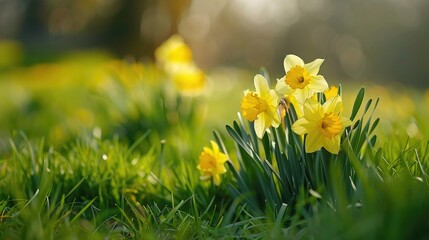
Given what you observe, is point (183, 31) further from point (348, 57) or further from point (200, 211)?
point (348, 57)

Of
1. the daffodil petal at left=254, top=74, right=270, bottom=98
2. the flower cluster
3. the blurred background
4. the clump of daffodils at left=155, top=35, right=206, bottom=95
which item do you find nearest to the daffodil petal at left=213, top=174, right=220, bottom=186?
the flower cluster

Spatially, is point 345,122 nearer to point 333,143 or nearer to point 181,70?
point 333,143

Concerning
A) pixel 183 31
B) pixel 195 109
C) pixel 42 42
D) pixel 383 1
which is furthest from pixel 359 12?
pixel 195 109

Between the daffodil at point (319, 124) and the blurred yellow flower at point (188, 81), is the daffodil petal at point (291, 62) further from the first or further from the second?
the blurred yellow flower at point (188, 81)

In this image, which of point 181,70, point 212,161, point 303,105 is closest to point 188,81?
point 181,70

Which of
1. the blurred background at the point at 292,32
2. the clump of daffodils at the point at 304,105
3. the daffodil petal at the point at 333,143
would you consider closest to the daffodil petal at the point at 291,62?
the clump of daffodils at the point at 304,105
